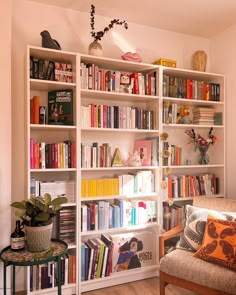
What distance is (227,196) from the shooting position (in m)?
3.24

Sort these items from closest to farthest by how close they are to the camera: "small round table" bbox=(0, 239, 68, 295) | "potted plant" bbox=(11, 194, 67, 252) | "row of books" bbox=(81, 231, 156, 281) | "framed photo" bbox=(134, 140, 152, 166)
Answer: "small round table" bbox=(0, 239, 68, 295) < "potted plant" bbox=(11, 194, 67, 252) < "row of books" bbox=(81, 231, 156, 281) < "framed photo" bbox=(134, 140, 152, 166)

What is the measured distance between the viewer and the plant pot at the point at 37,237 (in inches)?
78.9

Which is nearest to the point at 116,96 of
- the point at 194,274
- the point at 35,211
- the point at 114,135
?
the point at 114,135

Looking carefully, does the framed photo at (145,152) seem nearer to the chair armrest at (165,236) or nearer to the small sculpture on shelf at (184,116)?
the small sculpture on shelf at (184,116)

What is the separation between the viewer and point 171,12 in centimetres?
282

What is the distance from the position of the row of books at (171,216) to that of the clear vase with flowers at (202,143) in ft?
1.99

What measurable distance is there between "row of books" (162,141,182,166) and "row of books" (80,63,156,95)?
1.95 ft

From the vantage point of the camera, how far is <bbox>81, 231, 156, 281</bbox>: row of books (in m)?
2.59

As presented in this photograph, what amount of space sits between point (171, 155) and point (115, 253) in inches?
45.3

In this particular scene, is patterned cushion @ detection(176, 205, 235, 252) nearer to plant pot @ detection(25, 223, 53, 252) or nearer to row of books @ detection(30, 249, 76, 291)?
row of books @ detection(30, 249, 76, 291)

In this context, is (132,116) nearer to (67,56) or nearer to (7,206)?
(67,56)

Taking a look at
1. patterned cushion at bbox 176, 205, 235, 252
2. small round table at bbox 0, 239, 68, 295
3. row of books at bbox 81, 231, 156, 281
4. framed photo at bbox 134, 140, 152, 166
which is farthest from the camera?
framed photo at bbox 134, 140, 152, 166

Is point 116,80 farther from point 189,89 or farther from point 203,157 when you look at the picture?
point 203,157

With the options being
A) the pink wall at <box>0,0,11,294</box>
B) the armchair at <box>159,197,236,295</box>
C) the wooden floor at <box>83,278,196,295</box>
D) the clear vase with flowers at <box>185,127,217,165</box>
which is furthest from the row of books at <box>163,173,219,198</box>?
the pink wall at <box>0,0,11,294</box>
